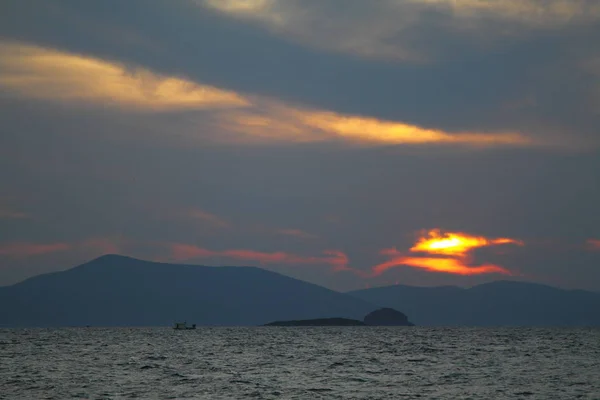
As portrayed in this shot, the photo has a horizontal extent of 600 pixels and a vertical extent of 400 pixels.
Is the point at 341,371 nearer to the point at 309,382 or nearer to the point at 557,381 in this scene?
the point at 309,382

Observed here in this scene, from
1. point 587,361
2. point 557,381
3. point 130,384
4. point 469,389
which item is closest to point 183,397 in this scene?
point 130,384

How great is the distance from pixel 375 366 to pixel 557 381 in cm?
3160

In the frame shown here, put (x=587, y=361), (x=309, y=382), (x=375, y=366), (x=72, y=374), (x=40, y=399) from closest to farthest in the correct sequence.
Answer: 1. (x=40, y=399)
2. (x=309, y=382)
3. (x=72, y=374)
4. (x=375, y=366)
5. (x=587, y=361)

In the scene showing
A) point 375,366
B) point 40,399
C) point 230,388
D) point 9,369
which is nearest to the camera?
point 40,399

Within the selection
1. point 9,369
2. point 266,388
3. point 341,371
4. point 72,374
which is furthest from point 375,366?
point 9,369

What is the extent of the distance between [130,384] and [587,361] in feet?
262

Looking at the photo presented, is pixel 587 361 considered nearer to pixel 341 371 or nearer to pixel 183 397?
pixel 341 371

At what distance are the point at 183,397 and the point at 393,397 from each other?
20.8 m

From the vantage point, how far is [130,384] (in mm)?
86875

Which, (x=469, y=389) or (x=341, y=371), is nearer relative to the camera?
(x=469, y=389)

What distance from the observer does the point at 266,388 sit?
273ft

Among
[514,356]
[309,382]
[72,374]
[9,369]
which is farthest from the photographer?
[514,356]

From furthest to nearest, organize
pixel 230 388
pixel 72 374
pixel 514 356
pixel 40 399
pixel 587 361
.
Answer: pixel 514 356 → pixel 587 361 → pixel 72 374 → pixel 230 388 → pixel 40 399

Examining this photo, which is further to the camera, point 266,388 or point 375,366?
point 375,366
